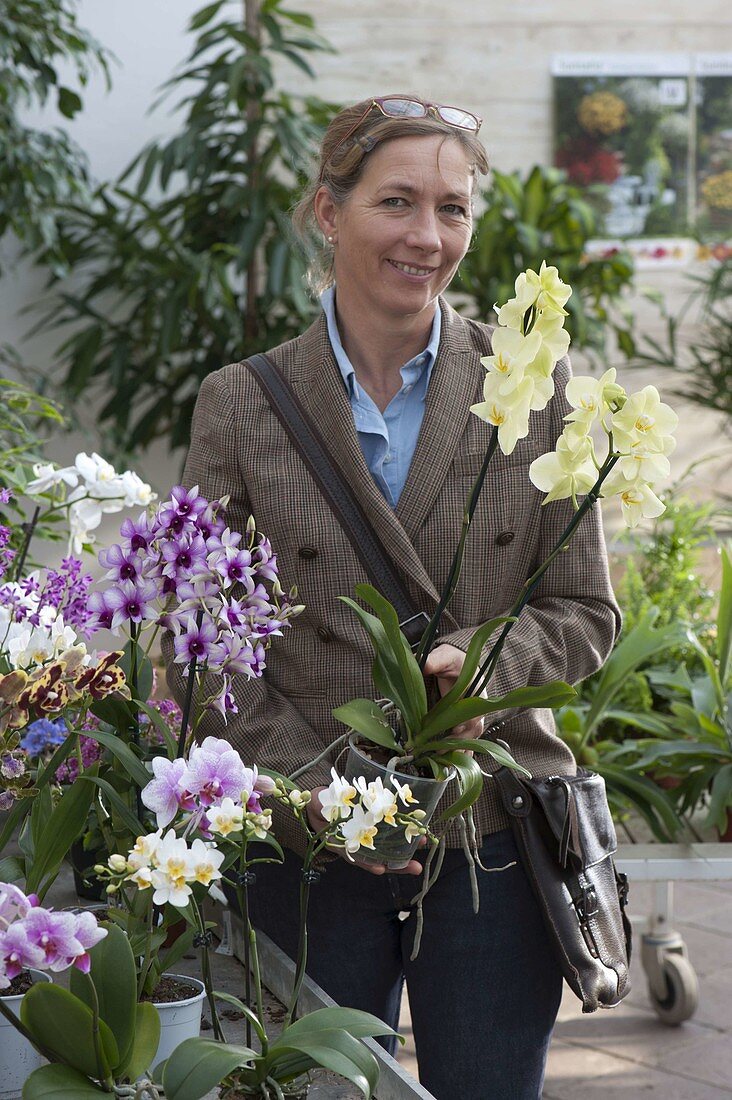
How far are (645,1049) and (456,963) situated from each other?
167 cm

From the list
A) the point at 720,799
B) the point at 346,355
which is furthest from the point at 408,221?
the point at 720,799

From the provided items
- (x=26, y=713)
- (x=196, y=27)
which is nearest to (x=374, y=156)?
(x=26, y=713)

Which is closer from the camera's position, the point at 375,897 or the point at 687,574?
the point at 375,897

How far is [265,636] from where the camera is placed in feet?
3.37

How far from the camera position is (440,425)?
1.50 metres

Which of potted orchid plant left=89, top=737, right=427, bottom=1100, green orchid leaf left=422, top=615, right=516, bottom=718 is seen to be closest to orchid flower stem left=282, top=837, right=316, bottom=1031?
potted orchid plant left=89, top=737, right=427, bottom=1100

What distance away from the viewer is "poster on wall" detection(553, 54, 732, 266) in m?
4.70

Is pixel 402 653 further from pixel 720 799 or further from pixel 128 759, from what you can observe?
pixel 720 799

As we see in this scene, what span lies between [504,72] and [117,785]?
4.07m

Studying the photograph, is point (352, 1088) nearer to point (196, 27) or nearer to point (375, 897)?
point (375, 897)

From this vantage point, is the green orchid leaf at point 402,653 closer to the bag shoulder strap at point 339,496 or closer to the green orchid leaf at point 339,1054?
the bag shoulder strap at point 339,496

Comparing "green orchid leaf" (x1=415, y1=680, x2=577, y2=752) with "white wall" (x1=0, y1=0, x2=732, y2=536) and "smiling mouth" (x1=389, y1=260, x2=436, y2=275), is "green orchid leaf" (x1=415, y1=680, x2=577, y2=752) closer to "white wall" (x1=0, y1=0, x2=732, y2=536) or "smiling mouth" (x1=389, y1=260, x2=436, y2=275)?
"smiling mouth" (x1=389, y1=260, x2=436, y2=275)

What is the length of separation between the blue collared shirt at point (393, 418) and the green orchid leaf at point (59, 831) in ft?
1.93

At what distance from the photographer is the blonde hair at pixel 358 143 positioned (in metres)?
1.43
